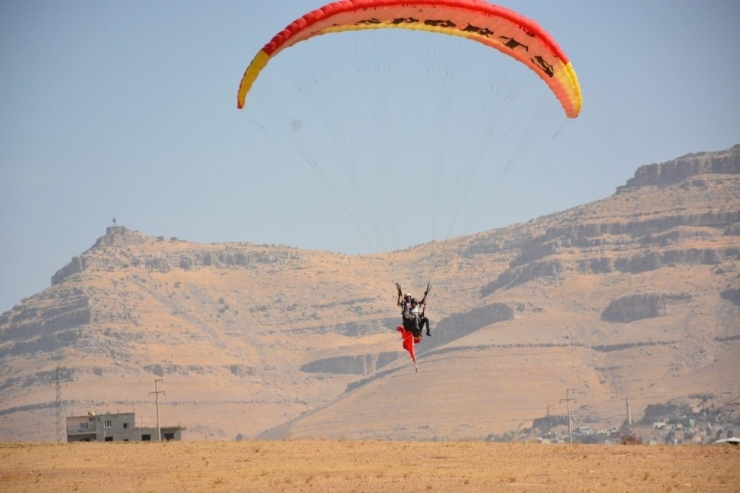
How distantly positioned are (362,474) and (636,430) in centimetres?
15590

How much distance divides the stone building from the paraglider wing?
73272 millimetres

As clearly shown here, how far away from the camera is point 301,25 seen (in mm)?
35469

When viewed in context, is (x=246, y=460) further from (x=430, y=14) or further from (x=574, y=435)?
(x=574, y=435)

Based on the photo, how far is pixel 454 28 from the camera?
124 feet

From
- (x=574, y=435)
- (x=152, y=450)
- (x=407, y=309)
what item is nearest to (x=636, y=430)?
(x=574, y=435)

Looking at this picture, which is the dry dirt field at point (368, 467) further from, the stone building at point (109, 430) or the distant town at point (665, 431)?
the distant town at point (665, 431)

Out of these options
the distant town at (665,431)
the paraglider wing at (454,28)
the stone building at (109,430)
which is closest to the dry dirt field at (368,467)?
the paraglider wing at (454,28)

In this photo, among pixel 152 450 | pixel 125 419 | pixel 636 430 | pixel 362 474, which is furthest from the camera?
pixel 636 430

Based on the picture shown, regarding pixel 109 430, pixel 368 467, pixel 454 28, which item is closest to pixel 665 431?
pixel 109 430

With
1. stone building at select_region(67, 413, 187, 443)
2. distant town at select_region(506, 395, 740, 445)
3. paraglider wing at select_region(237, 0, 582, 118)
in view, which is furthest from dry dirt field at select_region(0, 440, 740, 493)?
distant town at select_region(506, 395, 740, 445)

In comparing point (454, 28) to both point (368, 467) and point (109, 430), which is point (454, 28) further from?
Result: point (109, 430)

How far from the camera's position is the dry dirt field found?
132ft

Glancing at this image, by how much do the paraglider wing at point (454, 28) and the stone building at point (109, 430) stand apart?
7327cm

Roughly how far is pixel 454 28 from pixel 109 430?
7850cm
